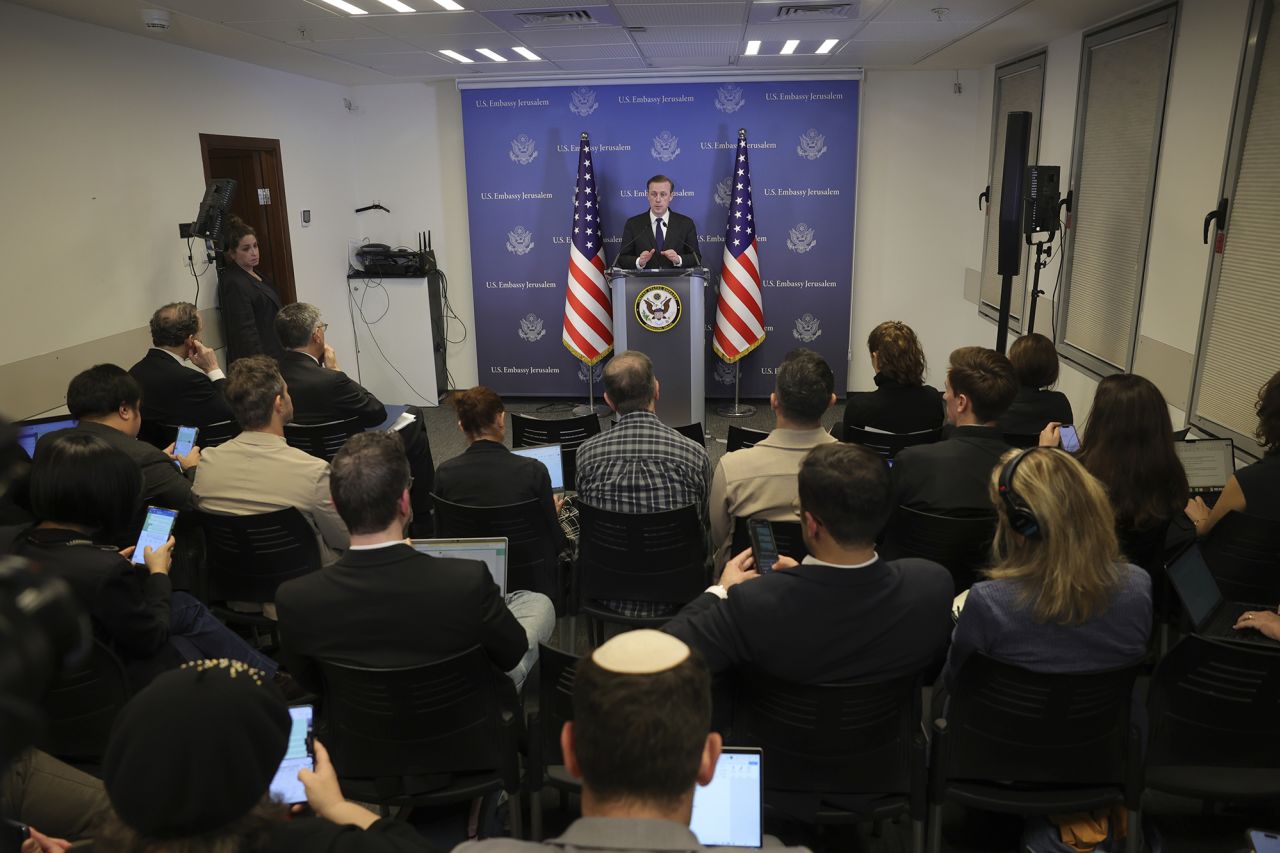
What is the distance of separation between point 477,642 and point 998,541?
4.27ft

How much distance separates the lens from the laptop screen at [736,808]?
1.83 meters

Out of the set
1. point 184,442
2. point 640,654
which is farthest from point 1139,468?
point 184,442

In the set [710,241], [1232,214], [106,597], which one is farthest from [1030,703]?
[710,241]

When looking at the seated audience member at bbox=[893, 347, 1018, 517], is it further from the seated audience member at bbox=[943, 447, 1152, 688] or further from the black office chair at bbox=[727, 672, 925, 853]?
the black office chair at bbox=[727, 672, 925, 853]

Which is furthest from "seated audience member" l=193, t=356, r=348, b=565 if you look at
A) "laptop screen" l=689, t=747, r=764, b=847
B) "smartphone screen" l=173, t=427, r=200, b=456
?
"laptop screen" l=689, t=747, r=764, b=847

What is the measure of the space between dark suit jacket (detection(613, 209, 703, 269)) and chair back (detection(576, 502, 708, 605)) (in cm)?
431

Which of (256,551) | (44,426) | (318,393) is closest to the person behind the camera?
(256,551)

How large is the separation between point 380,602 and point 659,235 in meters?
5.53

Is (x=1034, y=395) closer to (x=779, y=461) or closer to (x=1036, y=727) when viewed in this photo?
(x=779, y=461)

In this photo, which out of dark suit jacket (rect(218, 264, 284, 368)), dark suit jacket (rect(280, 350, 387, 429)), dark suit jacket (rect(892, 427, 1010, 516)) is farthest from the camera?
dark suit jacket (rect(218, 264, 284, 368))

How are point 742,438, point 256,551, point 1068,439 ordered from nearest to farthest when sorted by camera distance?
point 256,551 → point 1068,439 → point 742,438

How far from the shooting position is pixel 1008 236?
5.70 meters

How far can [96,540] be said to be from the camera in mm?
2338

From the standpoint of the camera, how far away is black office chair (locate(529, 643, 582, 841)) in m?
2.08
